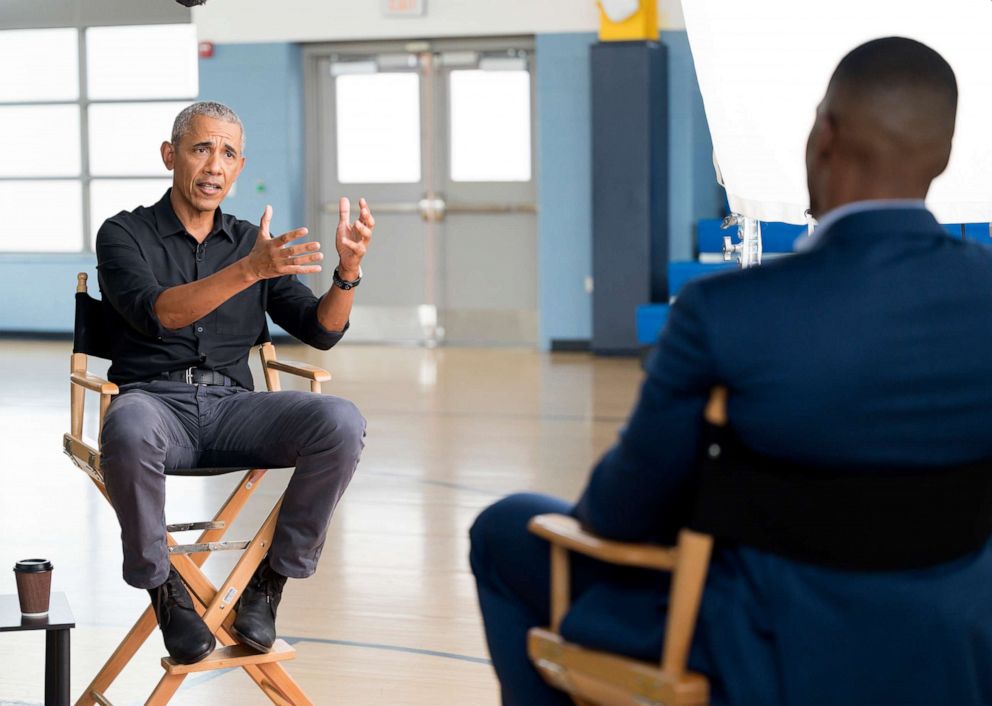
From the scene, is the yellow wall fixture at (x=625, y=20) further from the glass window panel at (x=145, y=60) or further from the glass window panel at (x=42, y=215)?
the glass window panel at (x=42, y=215)

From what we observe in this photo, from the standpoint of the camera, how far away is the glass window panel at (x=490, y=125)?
34.9 feet

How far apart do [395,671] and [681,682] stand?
161cm

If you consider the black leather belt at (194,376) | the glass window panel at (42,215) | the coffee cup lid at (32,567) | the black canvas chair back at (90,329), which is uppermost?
the glass window panel at (42,215)

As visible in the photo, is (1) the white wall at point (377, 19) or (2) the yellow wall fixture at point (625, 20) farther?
(1) the white wall at point (377, 19)

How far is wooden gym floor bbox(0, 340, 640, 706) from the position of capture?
10.0 ft

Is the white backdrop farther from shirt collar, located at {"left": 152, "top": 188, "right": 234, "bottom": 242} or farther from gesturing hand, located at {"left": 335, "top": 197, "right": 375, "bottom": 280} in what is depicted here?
shirt collar, located at {"left": 152, "top": 188, "right": 234, "bottom": 242}

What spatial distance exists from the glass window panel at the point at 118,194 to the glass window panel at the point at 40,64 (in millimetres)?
832

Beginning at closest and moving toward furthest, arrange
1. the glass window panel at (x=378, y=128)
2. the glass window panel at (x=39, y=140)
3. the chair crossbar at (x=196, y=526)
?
the chair crossbar at (x=196, y=526) → the glass window panel at (x=378, y=128) → the glass window panel at (x=39, y=140)

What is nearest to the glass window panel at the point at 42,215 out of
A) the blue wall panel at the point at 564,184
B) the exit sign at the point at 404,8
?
the exit sign at the point at 404,8

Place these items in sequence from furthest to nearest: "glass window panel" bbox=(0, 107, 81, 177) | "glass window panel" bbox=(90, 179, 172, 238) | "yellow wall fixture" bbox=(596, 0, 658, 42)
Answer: "glass window panel" bbox=(0, 107, 81, 177) → "glass window panel" bbox=(90, 179, 172, 238) → "yellow wall fixture" bbox=(596, 0, 658, 42)

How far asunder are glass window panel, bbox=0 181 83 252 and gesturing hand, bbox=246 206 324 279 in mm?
9831

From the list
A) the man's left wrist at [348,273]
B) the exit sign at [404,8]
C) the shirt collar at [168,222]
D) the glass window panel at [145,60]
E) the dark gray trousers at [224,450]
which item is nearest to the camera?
the dark gray trousers at [224,450]

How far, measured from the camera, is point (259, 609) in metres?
2.69

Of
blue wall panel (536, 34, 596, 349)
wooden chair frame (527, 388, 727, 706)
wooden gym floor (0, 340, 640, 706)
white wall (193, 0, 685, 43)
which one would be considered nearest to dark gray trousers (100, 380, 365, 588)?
wooden gym floor (0, 340, 640, 706)
